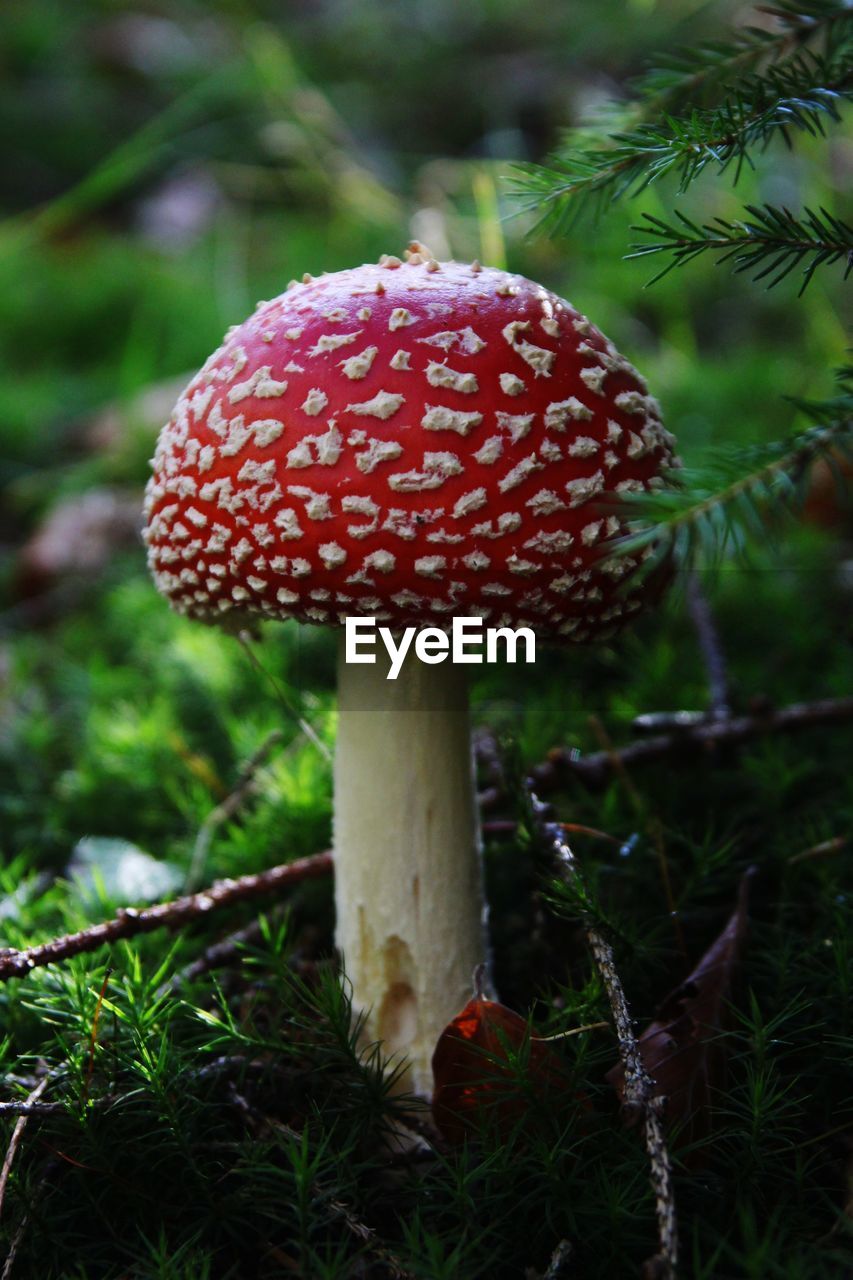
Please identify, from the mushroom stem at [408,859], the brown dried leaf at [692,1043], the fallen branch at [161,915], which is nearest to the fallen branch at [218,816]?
the fallen branch at [161,915]

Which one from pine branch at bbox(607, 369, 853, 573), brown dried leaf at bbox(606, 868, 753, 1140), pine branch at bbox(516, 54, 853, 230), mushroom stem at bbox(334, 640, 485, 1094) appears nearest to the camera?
pine branch at bbox(607, 369, 853, 573)

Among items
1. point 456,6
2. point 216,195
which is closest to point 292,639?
point 216,195

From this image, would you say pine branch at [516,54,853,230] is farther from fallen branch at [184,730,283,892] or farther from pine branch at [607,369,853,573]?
fallen branch at [184,730,283,892]

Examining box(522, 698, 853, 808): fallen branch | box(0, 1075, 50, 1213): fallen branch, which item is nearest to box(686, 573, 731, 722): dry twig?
box(522, 698, 853, 808): fallen branch

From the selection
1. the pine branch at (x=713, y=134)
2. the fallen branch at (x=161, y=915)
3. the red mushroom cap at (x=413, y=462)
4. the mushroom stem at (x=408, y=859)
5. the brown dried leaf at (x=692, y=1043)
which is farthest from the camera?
the mushroom stem at (x=408, y=859)

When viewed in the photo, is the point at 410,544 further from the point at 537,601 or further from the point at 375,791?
the point at 375,791

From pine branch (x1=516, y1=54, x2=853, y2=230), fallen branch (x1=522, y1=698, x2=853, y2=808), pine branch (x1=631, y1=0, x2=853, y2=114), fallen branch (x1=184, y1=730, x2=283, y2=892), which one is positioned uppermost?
pine branch (x1=631, y1=0, x2=853, y2=114)

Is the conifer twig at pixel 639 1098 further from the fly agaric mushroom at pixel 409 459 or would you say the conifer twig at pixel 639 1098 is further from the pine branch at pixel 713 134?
the pine branch at pixel 713 134
